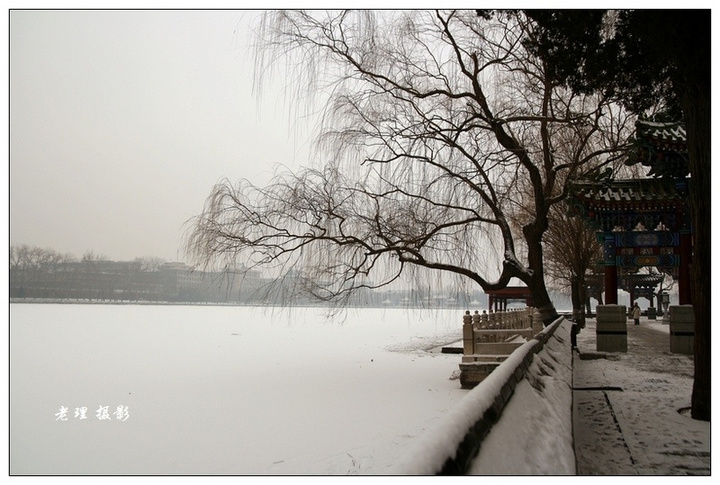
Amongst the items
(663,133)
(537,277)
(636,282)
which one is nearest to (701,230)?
(663,133)

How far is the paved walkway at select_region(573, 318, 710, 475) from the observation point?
10.4ft

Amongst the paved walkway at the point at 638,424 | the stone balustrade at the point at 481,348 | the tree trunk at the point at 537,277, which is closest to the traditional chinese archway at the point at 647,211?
the tree trunk at the point at 537,277

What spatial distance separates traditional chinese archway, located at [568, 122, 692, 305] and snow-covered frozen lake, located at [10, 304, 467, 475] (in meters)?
3.99

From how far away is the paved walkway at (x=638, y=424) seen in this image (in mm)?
3182

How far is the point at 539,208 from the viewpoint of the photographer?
10828 millimetres

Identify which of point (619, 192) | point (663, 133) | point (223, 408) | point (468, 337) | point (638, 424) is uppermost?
point (663, 133)

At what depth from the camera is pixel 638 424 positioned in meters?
4.09

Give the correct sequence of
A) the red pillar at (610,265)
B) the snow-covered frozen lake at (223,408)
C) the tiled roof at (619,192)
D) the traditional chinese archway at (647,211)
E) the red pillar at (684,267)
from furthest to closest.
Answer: the red pillar at (610,265)
the red pillar at (684,267)
the tiled roof at (619,192)
the traditional chinese archway at (647,211)
the snow-covered frozen lake at (223,408)

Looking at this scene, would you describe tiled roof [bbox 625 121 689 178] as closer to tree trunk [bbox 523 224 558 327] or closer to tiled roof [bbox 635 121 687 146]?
tiled roof [bbox 635 121 687 146]

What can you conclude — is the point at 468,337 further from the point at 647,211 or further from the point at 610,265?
the point at 647,211

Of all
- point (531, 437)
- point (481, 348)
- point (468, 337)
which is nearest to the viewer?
point (531, 437)

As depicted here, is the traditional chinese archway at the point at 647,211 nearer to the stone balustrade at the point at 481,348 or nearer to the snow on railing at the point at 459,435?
the stone balustrade at the point at 481,348

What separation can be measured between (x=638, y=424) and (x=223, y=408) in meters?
6.97

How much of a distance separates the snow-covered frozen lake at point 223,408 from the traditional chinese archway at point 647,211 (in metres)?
3.99
